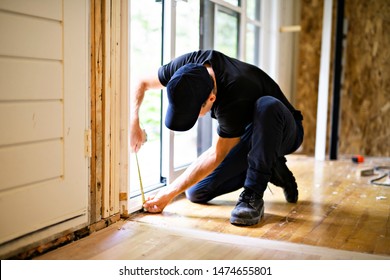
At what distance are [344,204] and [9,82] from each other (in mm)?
1850

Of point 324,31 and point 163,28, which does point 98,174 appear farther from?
point 324,31

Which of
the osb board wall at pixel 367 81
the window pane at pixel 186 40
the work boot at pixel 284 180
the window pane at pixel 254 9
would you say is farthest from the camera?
the osb board wall at pixel 367 81

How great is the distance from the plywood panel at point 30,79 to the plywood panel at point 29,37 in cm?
3

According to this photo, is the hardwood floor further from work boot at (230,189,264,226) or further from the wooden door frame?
the wooden door frame

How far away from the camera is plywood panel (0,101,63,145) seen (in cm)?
155

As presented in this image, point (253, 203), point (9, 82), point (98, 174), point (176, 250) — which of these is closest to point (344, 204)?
point (253, 203)

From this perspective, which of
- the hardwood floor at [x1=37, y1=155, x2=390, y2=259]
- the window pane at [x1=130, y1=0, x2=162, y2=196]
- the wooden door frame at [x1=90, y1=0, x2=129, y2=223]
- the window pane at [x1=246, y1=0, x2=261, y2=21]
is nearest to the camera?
the hardwood floor at [x1=37, y1=155, x2=390, y2=259]

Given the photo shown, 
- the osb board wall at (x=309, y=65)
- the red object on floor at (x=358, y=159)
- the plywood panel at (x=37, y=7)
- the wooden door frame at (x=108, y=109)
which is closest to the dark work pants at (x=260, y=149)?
the wooden door frame at (x=108, y=109)

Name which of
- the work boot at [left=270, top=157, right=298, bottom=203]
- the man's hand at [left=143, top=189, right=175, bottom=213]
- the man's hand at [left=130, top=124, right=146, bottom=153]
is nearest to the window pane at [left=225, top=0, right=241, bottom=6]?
the work boot at [left=270, top=157, right=298, bottom=203]

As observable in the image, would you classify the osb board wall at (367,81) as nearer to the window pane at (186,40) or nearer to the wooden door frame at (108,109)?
the window pane at (186,40)

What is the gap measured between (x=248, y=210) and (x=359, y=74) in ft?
8.88

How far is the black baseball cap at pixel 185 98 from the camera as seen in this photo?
183 cm

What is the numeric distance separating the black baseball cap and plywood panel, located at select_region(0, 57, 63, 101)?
422 millimetres

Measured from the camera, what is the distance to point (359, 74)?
4.36 meters
